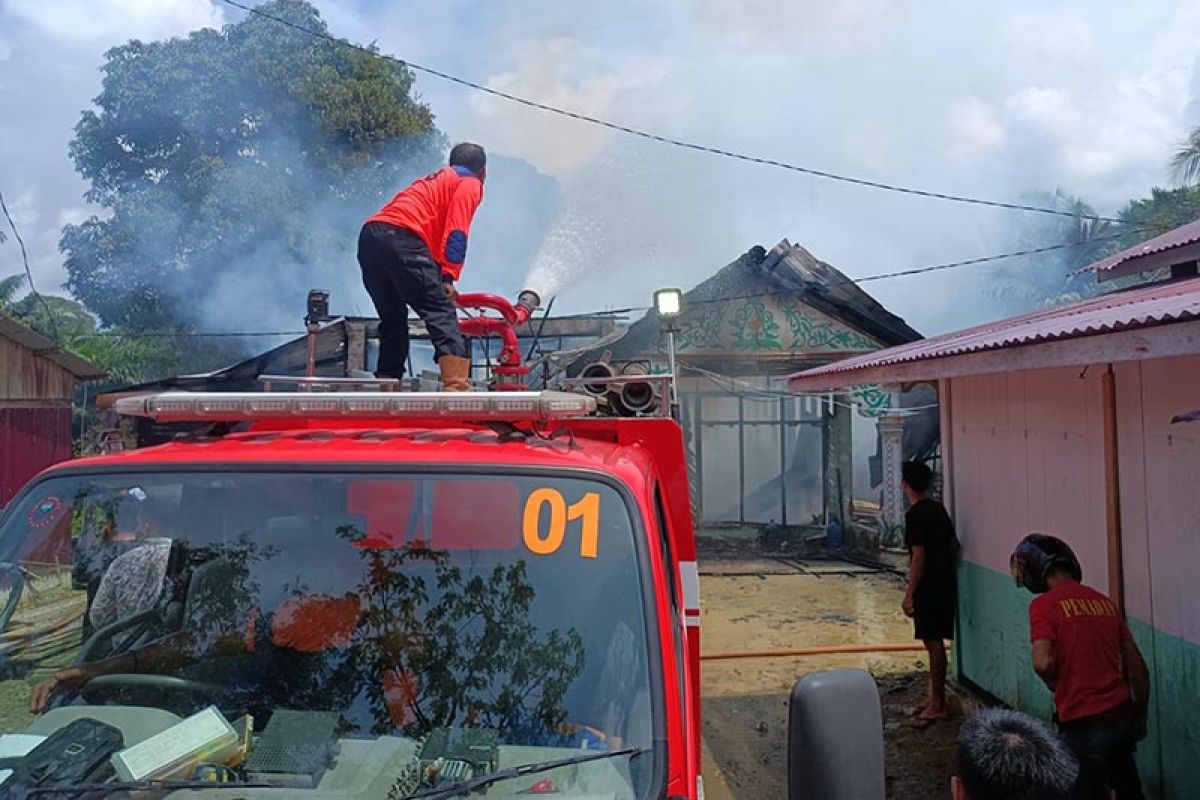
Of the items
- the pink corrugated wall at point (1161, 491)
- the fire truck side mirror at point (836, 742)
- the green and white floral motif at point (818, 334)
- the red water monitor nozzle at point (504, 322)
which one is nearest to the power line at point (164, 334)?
the green and white floral motif at point (818, 334)

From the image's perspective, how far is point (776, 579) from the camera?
11.6 metres

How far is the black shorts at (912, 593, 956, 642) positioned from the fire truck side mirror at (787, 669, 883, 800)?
480 centimetres

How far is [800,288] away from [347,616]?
13.0m

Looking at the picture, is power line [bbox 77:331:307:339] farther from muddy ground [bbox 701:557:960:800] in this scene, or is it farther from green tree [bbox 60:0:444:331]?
muddy ground [bbox 701:557:960:800]

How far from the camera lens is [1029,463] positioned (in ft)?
18.4

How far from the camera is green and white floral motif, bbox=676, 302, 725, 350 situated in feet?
46.6

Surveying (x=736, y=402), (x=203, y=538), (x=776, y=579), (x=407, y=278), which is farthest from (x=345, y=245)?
(x=203, y=538)

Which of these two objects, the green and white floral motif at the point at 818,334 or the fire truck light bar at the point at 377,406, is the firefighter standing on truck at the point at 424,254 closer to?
the fire truck light bar at the point at 377,406

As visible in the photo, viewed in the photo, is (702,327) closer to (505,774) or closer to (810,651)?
(810,651)

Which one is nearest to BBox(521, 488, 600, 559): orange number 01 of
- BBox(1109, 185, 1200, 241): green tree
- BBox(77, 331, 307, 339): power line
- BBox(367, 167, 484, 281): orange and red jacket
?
BBox(367, 167, 484, 281): orange and red jacket

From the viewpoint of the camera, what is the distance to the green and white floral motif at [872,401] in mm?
13508

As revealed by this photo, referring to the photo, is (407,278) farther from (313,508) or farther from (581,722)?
(581,722)

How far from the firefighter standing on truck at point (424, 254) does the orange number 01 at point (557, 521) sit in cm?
167

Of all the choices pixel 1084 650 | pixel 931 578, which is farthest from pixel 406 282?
pixel 931 578
